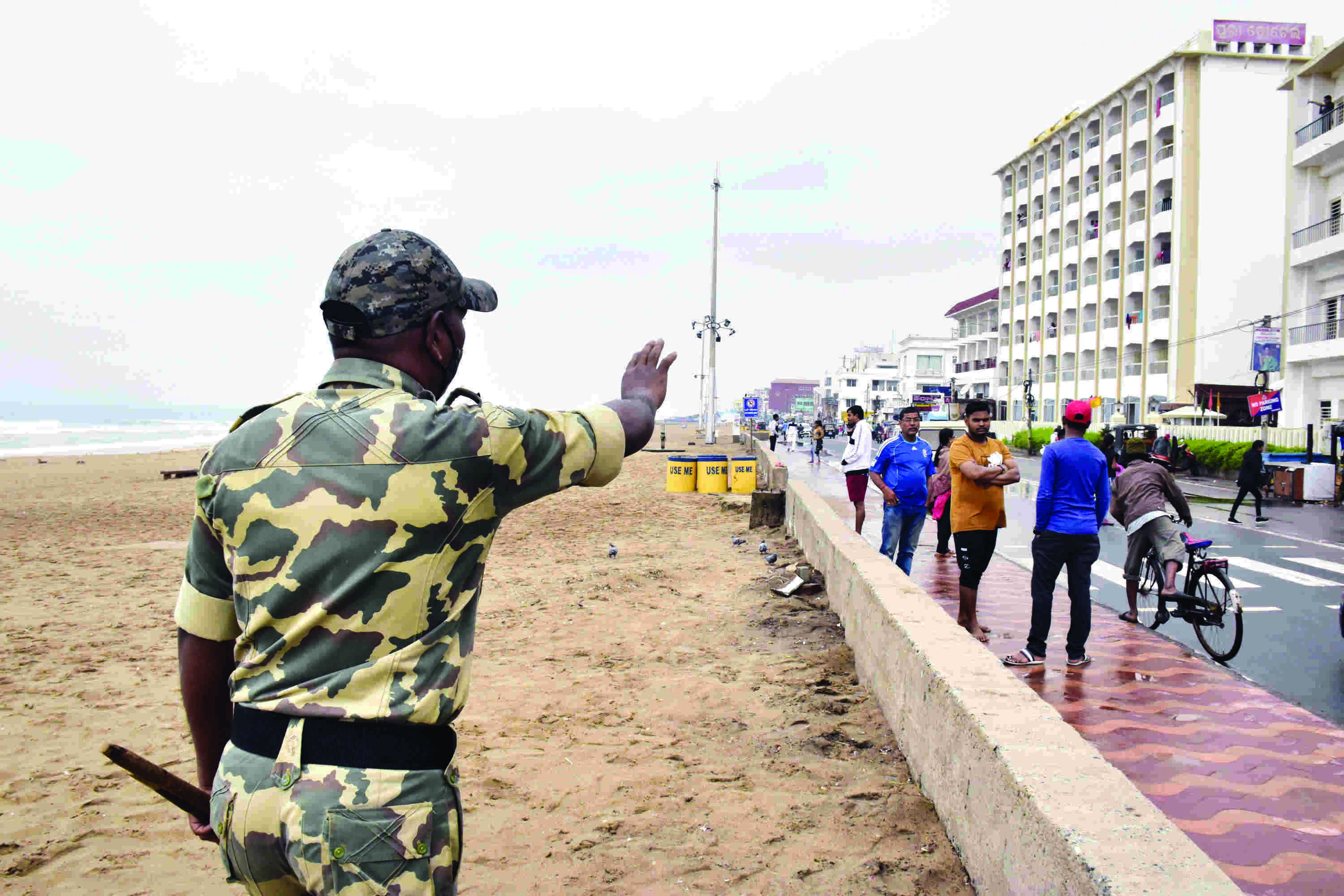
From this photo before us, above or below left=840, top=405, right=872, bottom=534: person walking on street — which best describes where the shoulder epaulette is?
above

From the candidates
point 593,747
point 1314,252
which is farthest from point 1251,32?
point 593,747

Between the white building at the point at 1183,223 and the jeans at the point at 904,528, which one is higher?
the white building at the point at 1183,223

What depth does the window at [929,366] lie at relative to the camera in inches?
4008

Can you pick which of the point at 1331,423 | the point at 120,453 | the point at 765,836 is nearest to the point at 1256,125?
the point at 1331,423

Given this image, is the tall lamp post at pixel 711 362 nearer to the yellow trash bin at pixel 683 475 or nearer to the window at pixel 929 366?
the yellow trash bin at pixel 683 475

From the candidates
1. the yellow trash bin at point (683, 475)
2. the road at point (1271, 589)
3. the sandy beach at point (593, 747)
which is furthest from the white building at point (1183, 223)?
the sandy beach at point (593, 747)

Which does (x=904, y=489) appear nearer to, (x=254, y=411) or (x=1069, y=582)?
(x=1069, y=582)

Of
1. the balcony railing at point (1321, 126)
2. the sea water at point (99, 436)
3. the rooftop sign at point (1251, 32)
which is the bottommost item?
the sea water at point (99, 436)

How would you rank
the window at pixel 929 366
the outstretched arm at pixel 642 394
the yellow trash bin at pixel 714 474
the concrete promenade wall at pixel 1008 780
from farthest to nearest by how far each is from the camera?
the window at pixel 929 366 < the yellow trash bin at pixel 714 474 < the concrete promenade wall at pixel 1008 780 < the outstretched arm at pixel 642 394

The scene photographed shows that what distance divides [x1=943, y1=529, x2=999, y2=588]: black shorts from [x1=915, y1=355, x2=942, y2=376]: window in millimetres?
98316

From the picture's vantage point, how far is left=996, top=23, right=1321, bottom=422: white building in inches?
1865

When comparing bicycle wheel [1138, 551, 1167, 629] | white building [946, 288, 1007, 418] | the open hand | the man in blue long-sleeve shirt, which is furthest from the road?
white building [946, 288, 1007, 418]

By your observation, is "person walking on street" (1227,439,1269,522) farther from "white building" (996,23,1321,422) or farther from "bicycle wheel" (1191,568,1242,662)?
"white building" (996,23,1321,422)

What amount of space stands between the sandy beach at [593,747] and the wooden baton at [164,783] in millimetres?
1647
